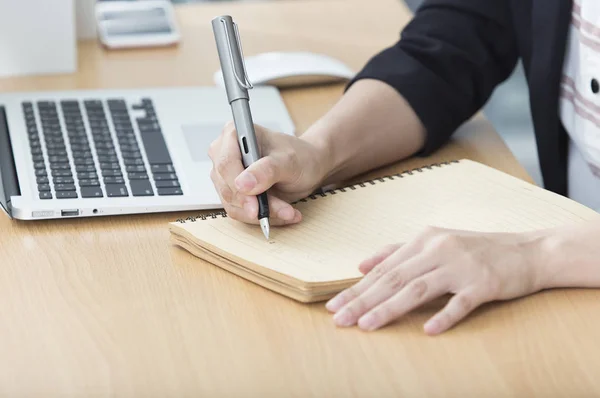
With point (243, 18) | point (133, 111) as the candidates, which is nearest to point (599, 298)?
point (133, 111)

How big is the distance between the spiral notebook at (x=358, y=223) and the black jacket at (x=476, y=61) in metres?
0.19

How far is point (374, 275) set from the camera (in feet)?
2.89

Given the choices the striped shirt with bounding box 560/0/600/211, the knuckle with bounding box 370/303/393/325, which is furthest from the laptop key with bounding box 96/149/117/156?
the striped shirt with bounding box 560/0/600/211

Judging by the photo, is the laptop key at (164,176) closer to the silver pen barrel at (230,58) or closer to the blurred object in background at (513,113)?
the silver pen barrel at (230,58)

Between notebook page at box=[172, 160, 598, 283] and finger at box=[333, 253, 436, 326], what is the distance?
0.03m

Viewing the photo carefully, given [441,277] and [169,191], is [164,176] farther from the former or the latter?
[441,277]

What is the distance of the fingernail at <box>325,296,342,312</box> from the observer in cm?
86

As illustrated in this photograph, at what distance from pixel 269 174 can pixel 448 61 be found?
41 cm

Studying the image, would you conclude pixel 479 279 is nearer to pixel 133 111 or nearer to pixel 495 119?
pixel 133 111

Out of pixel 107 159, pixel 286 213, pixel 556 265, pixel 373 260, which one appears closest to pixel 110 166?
pixel 107 159

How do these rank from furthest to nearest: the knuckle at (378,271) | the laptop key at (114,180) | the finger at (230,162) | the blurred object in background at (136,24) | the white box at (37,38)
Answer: the blurred object in background at (136,24), the white box at (37,38), the laptop key at (114,180), the finger at (230,162), the knuckle at (378,271)

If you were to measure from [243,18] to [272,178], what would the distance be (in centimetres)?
81

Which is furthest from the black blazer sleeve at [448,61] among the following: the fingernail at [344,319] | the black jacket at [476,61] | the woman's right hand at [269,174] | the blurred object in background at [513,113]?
the blurred object in background at [513,113]

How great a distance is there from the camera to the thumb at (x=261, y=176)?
95 centimetres
